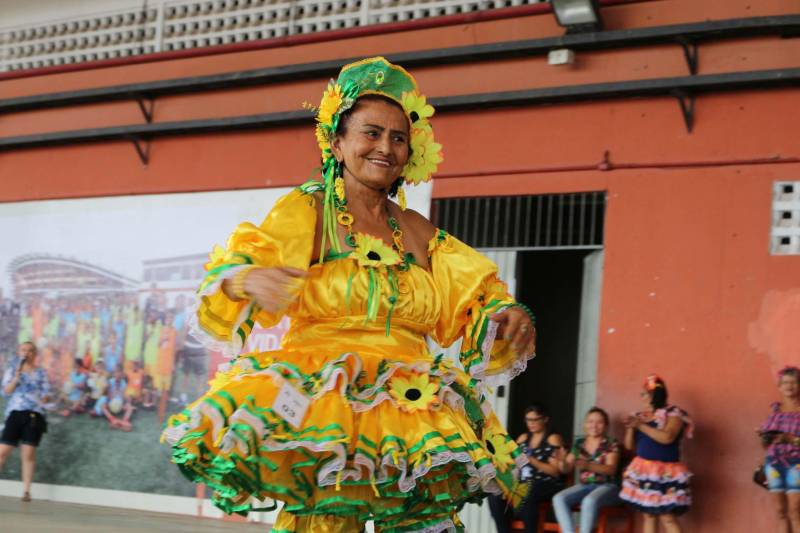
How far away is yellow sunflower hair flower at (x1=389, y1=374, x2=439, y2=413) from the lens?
337 centimetres

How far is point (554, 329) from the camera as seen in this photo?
12078 mm

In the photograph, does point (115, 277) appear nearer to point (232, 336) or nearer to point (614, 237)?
point (614, 237)

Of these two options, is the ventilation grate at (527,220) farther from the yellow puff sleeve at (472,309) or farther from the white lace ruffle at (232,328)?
the white lace ruffle at (232,328)

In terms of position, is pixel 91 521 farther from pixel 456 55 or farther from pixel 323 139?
pixel 323 139

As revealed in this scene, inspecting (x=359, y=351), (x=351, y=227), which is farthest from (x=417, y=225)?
(x=359, y=351)

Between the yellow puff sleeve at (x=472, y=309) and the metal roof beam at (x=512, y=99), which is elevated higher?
the metal roof beam at (x=512, y=99)

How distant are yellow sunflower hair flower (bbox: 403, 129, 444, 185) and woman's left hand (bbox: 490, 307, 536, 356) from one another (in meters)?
0.54

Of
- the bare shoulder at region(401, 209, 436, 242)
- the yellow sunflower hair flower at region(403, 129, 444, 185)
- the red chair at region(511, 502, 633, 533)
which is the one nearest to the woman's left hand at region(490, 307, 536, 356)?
the bare shoulder at region(401, 209, 436, 242)

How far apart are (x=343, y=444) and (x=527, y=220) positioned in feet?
20.4

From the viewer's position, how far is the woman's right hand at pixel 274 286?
10.5 feet

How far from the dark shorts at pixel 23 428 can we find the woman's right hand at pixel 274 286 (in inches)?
336

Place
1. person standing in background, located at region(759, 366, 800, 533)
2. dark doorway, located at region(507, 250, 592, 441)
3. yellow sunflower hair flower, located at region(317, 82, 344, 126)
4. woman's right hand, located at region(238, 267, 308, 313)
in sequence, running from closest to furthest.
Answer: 1. woman's right hand, located at region(238, 267, 308, 313)
2. yellow sunflower hair flower, located at region(317, 82, 344, 126)
3. person standing in background, located at region(759, 366, 800, 533)
4. dark doorway, located at region(507, 250, 592, 441)

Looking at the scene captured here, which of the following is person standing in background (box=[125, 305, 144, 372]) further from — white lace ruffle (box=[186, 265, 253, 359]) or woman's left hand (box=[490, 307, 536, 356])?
woman's left hand (box=[490, 307, 536, 356])

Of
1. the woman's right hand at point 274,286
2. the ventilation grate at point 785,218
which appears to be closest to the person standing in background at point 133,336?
the ventilation grate at point 785,218
